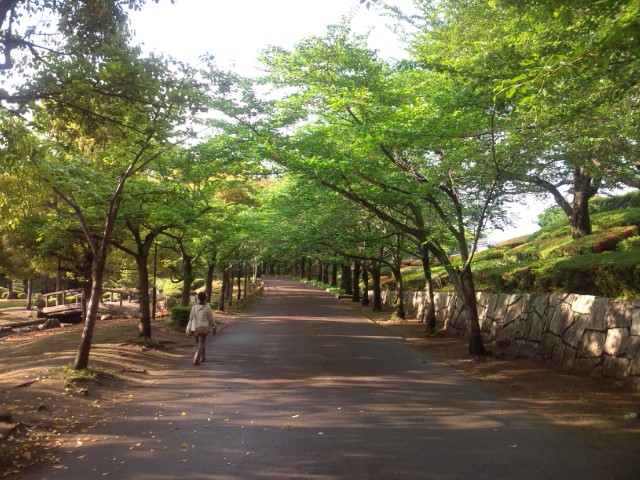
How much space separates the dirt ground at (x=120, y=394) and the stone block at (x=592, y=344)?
50 centimetres

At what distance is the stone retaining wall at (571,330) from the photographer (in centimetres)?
862

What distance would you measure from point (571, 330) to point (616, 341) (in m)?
1.56

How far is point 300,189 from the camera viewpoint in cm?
1602

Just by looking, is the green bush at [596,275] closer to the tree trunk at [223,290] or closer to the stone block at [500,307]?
the stone block at [500,307]

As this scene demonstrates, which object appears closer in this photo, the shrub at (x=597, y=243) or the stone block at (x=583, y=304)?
the stone block at (x=583, y=304)

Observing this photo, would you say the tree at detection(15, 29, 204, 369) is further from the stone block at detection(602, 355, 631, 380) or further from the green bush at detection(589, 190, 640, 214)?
the green bush at detection(589, 190, 640, 214)

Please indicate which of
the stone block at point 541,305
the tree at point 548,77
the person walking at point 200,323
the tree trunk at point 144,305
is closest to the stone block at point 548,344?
the stone block at point 541,305

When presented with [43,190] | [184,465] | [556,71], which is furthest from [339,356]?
[556,71]

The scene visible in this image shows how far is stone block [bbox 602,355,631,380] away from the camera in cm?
855

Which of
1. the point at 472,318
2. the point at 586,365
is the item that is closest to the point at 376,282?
the point at 472,318

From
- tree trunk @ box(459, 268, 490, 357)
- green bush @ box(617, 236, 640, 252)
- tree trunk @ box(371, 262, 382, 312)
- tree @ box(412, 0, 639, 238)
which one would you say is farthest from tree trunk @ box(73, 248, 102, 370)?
tree trunk @ box(371, 262, 382, 312)

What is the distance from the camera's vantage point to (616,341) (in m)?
8.85

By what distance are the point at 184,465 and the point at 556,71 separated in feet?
16.6

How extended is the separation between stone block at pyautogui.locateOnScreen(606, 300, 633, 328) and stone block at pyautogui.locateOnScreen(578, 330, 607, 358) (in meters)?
0.30
